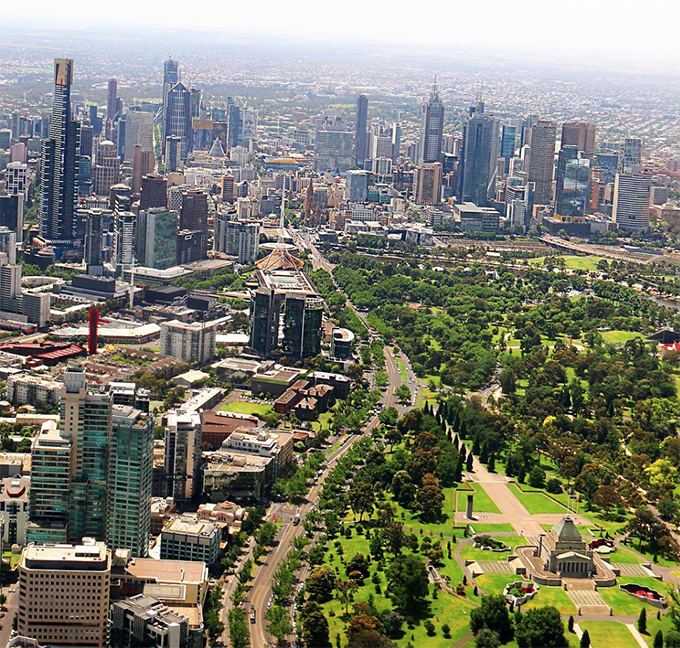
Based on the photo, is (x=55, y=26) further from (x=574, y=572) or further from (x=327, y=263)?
(x=574, y=572)

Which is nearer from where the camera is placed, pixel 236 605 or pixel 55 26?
pixel 236 605

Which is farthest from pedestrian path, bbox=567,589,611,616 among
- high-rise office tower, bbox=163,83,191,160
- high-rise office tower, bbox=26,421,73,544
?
high-rise office tower, bbox=163,83,191,160

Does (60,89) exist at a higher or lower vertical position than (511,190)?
higher

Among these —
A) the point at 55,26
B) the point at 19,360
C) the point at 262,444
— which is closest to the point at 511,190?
the point at 19,360

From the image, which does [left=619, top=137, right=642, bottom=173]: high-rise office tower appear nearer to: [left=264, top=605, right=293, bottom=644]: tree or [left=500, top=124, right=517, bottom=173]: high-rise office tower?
[left=500, top=124, right=517, bottom=173]: high-rise office tower

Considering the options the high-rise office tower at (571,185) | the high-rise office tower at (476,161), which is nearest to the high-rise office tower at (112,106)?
the high-rise office tower at (476,161)

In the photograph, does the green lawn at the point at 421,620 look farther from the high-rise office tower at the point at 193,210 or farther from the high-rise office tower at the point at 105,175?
the high-rise office tower at the point at 105,175
